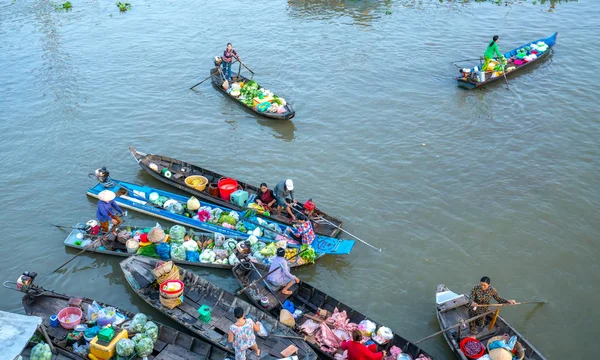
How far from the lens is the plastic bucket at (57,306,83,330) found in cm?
992

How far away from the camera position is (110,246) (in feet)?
40.8

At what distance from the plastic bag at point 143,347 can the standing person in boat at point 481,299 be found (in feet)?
21.3

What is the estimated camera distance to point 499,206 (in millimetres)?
13891

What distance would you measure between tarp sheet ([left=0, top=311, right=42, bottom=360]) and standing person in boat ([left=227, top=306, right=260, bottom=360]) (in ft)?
11.3

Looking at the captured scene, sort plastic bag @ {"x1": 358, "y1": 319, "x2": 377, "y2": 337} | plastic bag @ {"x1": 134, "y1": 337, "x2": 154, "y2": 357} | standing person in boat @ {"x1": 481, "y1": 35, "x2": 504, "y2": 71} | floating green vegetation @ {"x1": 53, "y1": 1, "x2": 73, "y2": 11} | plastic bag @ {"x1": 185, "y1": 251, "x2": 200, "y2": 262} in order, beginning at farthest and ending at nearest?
floating green vegetation @ {"x1": 53, "y1": 1, "x2": 73, "y2": 11} → standing person in boat @ {"x1": 481, "y1": 35, "x2": 504, "y2": 71} → plastic bag @ {"x1": 185, "y1": 251, "x2": 200, "y2": 262} → plastic bag @ {"x1": 358, "y1": 319, "x2": 377, "y2": 337} → plastic bag @ {"x1": 134, "y1": 337, "x2": 154, "y2": 357}

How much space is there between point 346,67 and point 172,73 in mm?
7986

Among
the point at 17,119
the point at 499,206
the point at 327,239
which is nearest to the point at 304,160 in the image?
the point at 327,239

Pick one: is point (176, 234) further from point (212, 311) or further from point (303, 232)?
point (303, 232)

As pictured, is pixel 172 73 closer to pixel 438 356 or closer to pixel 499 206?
pixel 499 206

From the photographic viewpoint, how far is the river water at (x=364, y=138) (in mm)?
11961

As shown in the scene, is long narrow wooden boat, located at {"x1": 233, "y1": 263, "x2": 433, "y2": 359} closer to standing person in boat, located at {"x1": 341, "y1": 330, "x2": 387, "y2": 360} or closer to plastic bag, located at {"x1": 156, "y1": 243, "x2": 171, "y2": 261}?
standing person in boat, located at {"x1": 341, "y1": 330, "x2": 387, "y2": 360}

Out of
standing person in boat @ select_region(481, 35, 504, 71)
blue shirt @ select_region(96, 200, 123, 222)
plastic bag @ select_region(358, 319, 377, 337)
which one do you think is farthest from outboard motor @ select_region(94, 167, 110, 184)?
standing person in boat @ select_region(481, 35, 504, 71)

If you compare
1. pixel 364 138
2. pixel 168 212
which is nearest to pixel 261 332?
pixel 168 212

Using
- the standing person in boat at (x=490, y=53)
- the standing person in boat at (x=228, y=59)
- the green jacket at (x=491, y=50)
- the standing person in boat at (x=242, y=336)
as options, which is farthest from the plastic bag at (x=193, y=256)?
the green jacket at (x=491, y=50)
